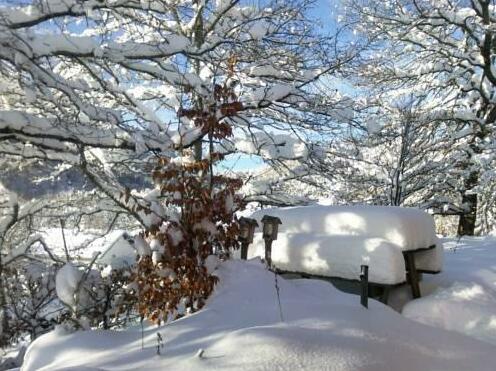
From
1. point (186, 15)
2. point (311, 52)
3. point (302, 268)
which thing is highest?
point (186, 15)

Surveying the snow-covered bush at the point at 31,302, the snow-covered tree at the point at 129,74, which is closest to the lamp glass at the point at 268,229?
the snow-covered tree at the point at 129,74

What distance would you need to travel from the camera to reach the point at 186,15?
352 inches

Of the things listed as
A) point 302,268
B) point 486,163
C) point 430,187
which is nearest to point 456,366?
point 302,268

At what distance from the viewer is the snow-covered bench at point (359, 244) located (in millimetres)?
5168

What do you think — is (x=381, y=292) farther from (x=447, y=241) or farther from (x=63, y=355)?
(x=447, y=241)

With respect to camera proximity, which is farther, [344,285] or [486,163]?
[486,163]

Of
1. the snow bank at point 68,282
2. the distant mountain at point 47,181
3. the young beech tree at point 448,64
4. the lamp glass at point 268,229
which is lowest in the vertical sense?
the snow bank at point 68,282

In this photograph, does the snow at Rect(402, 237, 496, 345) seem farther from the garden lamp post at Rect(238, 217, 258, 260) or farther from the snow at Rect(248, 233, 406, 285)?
the garden lamp post at Rect(238, 217, 258, 260)

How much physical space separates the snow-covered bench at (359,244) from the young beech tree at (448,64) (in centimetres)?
630

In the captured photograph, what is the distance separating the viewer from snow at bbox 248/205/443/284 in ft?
16.9

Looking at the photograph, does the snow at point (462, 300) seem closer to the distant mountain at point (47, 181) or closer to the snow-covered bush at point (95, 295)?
the snow-covered bush at point (95, 295)

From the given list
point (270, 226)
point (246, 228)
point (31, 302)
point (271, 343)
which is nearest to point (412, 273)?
point (270, 226)

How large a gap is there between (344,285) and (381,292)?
1.56 ft

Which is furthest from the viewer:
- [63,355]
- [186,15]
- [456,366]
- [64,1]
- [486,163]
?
[486,163]
